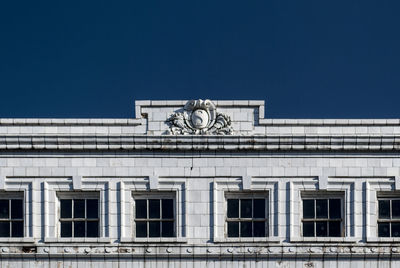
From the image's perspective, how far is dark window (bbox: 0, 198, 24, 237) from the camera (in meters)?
45.5

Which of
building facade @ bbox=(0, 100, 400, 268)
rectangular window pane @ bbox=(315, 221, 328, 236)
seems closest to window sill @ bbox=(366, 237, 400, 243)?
building facade @ bbox=(0, 100, 400, 268)

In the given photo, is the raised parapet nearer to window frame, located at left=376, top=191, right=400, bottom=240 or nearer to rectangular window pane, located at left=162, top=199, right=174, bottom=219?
rectangular window pane, located at left=162, top=199, right=174, bottom=219

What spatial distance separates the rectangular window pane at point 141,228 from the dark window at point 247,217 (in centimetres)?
227

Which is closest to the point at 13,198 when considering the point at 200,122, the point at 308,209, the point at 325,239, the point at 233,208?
the point at 200,122

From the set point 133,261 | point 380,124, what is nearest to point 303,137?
point 380,124

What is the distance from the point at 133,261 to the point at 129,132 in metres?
3.55

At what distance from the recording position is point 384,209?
45.6 m

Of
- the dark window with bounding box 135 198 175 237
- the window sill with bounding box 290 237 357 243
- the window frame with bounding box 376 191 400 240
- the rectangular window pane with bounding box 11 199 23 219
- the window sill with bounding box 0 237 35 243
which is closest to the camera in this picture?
the window sill with bounding box 290 237 357 243

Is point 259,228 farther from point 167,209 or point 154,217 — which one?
point 154,217

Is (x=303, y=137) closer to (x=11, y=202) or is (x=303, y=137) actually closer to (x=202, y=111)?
(x=202, y=111)

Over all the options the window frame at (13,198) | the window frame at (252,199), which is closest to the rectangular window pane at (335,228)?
the window frame at (252,199)

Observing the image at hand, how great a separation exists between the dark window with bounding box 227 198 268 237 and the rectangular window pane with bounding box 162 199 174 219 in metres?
1.56

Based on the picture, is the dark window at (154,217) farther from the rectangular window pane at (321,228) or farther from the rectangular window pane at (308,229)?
the rectangular window pane at (321,228)

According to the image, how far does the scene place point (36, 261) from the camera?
4509cm
